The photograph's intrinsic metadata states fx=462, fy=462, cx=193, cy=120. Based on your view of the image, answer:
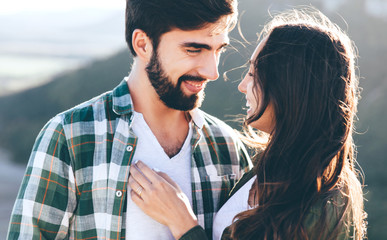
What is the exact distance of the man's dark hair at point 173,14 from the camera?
266 cm

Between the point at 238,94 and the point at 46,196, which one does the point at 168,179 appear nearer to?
the point at 46,196

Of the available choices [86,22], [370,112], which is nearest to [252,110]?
[370,112]

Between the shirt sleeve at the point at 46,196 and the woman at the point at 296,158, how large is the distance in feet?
1.16

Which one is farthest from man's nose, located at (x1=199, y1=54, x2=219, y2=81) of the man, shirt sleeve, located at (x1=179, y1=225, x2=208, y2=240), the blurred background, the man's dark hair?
the blurred background

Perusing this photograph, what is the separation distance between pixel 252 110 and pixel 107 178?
33.5 inches

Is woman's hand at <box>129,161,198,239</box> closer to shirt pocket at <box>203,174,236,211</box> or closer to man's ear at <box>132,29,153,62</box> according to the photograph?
shirt pocket at <box>203,174,236,211</box>

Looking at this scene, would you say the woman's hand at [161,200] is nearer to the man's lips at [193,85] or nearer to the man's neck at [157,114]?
the man's neck at [157,114]

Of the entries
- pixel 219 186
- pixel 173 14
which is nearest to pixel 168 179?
pixel 219 186

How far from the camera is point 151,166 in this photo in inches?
102

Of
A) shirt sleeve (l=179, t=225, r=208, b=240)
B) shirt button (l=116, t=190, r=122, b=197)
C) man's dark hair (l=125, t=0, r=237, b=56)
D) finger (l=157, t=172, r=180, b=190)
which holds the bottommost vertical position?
shirt sleeve (l=179, t=225, r=208, b=240)

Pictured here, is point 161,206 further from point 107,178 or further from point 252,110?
point 252,110

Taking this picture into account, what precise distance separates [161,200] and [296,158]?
2.32ft

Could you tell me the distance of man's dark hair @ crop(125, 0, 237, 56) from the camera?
8.73 feet

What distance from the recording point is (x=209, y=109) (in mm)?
14555
